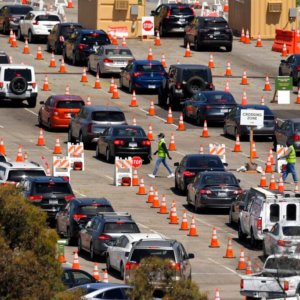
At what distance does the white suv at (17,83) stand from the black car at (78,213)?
19.9m

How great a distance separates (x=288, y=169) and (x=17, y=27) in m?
30.9

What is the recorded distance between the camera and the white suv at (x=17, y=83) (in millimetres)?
60750

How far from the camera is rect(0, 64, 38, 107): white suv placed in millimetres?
60750

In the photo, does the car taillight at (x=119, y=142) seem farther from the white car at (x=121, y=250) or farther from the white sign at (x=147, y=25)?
the white sign at (x=147, y=25)

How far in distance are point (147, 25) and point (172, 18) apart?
2770 millimetres

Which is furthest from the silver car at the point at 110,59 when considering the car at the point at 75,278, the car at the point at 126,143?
the car at the point at 75,278

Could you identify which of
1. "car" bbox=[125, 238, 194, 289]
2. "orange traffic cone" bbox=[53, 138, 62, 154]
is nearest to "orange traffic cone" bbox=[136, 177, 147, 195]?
"orange traffic cone" bbox=[53, 138, 62, 154]

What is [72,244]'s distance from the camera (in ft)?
134

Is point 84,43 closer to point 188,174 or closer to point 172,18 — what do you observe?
point 172,18

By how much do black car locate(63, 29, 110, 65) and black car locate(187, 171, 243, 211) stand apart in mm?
25594

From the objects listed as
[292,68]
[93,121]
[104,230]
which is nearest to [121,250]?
[104,230]

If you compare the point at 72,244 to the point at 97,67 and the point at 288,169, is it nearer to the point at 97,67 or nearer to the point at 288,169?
the point at 288,169

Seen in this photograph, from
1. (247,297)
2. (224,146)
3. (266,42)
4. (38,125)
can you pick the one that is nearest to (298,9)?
(266,42)

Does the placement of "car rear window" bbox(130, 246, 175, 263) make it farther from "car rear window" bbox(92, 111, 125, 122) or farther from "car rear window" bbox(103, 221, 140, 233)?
"car rear window" bbox(92, 111, 125, 122)
